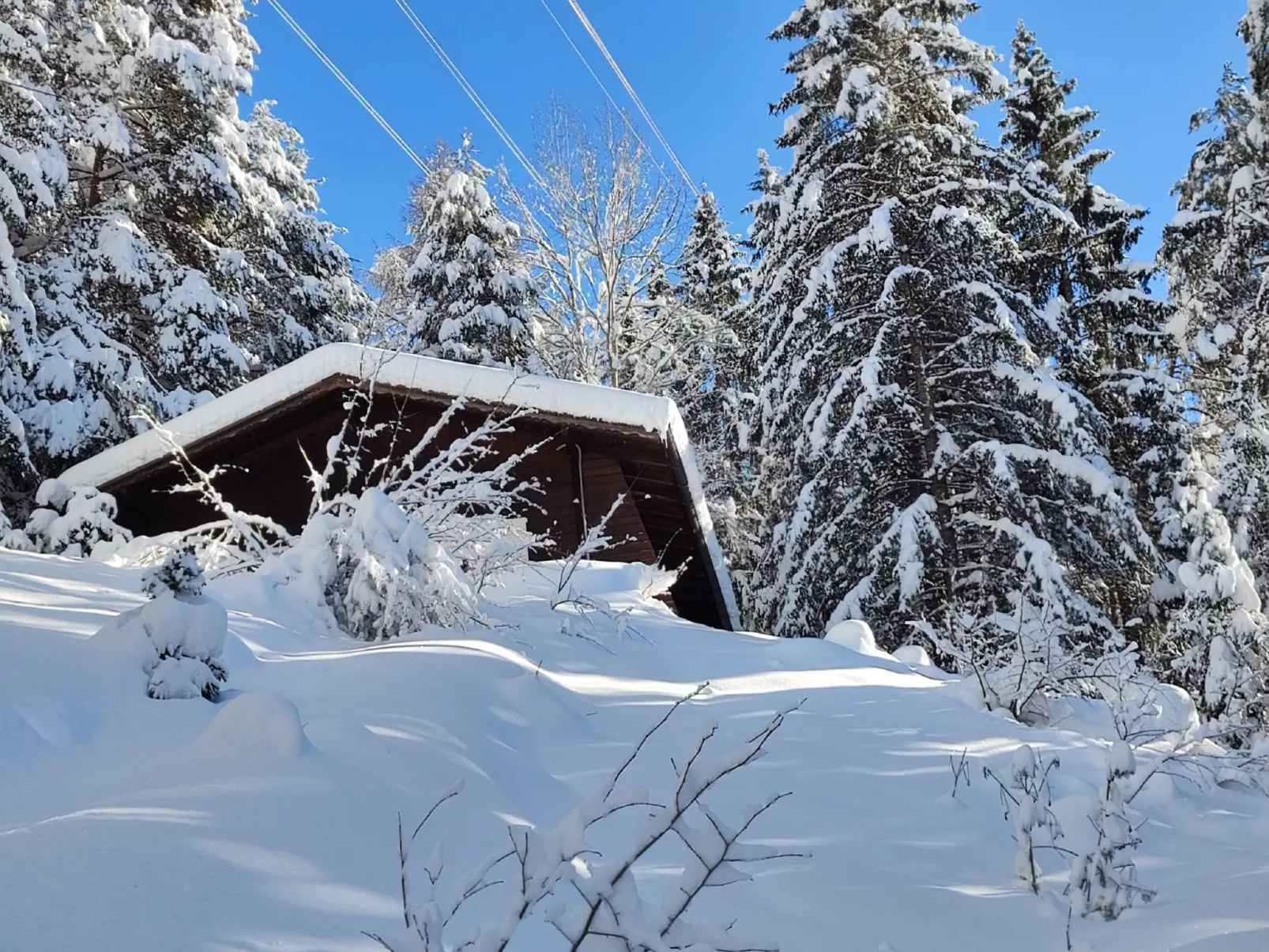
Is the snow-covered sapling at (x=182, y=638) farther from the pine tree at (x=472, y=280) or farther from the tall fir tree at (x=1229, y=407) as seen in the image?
the pine tree at (x=472, y=280)

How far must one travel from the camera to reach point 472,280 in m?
19.3

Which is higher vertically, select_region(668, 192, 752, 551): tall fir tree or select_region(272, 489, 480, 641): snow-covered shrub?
select_region(668, 192, 752, 551): tall fir tree

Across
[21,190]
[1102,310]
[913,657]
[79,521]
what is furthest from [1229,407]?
[21,190]

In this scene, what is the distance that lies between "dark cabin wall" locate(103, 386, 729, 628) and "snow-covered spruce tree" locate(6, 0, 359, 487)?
9.71ft

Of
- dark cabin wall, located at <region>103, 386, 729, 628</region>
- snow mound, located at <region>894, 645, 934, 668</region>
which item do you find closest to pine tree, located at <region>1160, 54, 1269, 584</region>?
snow mound, located at <region>894, 645, 934, 668</region>

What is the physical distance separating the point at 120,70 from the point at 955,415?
14292mm

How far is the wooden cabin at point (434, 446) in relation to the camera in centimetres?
812

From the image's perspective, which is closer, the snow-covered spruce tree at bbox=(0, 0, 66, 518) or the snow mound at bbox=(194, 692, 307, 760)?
the snow mound at bbox=(194, 692, 307, 760)

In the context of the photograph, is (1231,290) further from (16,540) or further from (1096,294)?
(16,540)

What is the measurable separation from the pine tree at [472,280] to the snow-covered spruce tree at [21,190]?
8144mm

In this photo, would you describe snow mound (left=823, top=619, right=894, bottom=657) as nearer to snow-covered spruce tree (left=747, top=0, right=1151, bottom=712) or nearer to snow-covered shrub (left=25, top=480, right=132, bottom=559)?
snow-covered spruce tree (left=747, top=0, right=1151, bottom=712)

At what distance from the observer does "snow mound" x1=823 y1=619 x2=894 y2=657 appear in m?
7.18

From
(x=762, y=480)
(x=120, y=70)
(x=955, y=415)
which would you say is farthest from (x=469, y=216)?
(x=955, y=415)

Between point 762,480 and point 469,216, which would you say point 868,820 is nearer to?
point 762,480
